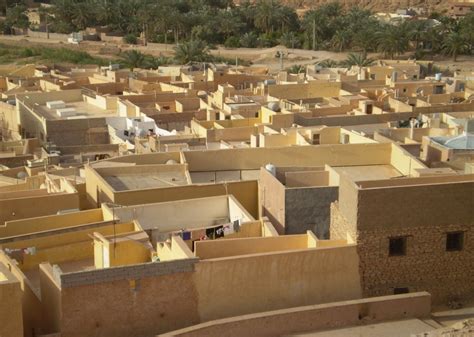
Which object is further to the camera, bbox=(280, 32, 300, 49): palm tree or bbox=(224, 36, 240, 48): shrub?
bbox=(224, 36, 240, 48): shrub

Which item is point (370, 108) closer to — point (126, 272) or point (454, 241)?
point (454, 241)

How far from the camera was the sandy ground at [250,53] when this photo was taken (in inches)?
2448

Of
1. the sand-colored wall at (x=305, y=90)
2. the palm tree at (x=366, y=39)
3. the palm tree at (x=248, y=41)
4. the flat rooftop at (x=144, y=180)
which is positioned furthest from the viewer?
the palm tree at (x=248, y=41)

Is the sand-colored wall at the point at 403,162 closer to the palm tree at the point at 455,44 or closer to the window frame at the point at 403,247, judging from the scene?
the window frame at the point at 403,247

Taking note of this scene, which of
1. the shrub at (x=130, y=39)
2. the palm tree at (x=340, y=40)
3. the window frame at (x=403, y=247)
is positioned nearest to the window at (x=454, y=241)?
the window frame at (x=403, y=247)

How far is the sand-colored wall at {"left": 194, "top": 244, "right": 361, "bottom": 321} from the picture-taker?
1388 cm

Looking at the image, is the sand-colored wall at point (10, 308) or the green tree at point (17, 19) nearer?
the sand-colored wall at point (10, 308)

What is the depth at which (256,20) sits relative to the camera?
7344cm

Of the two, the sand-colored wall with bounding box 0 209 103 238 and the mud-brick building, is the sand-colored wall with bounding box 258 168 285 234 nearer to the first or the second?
the mud-brick building

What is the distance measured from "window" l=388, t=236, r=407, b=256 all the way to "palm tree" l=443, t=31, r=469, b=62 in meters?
48.5

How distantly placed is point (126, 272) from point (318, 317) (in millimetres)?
3442

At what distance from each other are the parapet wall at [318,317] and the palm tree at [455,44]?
49104 millimetres

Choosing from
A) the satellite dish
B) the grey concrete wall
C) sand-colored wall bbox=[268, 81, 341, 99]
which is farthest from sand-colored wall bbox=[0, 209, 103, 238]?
sand-colored wall bbox=[268, 81, 341, 99]

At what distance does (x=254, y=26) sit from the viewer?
75375 millimetres
